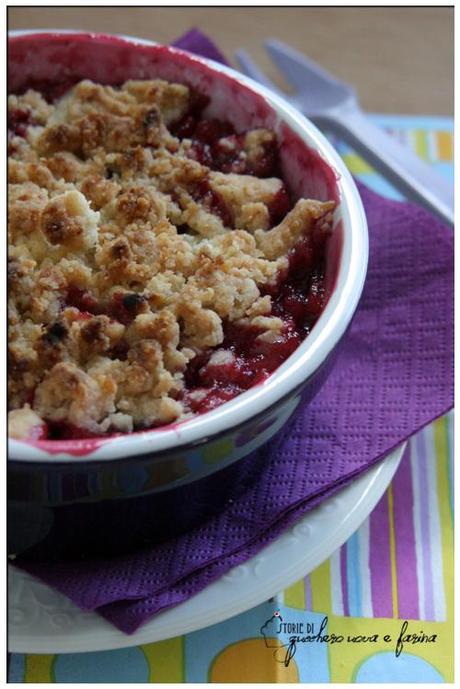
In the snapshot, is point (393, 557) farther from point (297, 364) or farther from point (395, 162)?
point (395, 162)

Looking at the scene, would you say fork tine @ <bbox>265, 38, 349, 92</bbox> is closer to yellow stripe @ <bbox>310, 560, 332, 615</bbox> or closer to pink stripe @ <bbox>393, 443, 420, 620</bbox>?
pink stripe @ <bbox>393, 443, 420, 620</bbox>

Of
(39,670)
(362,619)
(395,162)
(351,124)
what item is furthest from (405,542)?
(351,124)

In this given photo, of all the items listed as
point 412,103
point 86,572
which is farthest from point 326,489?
point 412,103

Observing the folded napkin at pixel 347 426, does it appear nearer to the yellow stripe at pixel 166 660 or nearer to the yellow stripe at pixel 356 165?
the yellow stripe at pixel 166 660

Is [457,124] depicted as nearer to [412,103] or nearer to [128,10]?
[412,103]

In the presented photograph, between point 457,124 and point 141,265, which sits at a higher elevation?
point 457,124

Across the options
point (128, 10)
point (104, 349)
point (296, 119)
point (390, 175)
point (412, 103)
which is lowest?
point (104, 349)

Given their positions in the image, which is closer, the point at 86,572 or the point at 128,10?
the point at 86,572
